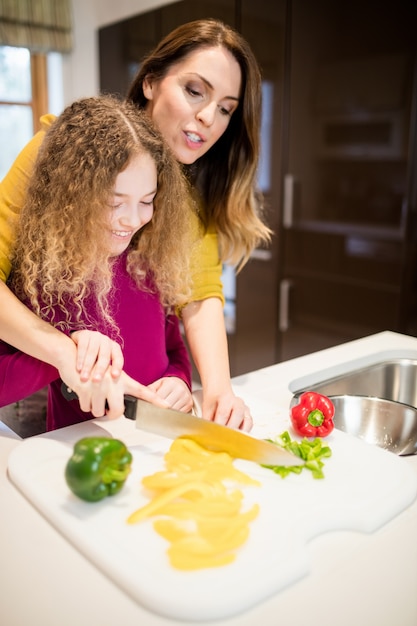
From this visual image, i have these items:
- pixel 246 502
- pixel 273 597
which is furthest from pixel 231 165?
pixel 273 597

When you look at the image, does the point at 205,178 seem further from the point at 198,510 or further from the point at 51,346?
the point at 198,510

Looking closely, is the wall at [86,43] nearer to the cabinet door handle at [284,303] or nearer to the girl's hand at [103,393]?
the cabinet door handle at [284,303]

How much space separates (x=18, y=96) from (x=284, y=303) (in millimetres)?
2367

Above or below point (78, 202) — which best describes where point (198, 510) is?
below

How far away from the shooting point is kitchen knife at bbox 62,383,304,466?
2.87 ft

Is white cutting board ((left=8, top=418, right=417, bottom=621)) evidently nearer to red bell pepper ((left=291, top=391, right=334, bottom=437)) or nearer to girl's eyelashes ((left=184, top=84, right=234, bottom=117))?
red bell pepper ((left=291, top=391, right=334, bottom=437))

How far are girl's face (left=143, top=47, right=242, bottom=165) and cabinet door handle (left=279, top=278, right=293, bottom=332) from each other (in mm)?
1668

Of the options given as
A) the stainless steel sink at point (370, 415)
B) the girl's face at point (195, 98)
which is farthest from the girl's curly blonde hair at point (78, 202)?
the stainless steel sink at point (370, 415)

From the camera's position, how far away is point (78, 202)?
3.20 ft

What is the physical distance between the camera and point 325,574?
2.25ft

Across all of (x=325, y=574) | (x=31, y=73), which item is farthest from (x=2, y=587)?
(x=31, y=73)

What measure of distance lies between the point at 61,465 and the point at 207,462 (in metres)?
0.22

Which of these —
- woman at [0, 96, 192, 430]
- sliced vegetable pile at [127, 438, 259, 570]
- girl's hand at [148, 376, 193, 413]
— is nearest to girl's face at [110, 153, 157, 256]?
woman at [0, 96, 192, 430]

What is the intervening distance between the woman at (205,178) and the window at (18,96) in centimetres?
290
